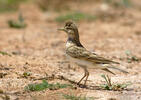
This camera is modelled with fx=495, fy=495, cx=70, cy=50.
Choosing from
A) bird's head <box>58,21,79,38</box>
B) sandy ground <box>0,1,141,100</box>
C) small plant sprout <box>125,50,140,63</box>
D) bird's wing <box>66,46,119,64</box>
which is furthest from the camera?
small plant sprout <box>125,50,140,63</box>

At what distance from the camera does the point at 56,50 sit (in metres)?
12.0

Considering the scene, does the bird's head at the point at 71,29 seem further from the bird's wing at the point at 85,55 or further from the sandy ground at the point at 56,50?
the sandy ground at the point at 56,50

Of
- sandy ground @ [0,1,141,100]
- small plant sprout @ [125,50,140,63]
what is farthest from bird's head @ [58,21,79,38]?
small plant sprout @ [125,50,140,63]

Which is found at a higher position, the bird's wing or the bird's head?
the bird's head

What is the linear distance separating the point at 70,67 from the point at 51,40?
3.29m

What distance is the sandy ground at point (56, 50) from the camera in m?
7.96

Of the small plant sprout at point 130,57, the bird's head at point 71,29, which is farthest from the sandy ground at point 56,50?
the bird's head at point 71,29

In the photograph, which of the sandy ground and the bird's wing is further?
the bird's wing

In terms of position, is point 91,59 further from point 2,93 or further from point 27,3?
point 27,3

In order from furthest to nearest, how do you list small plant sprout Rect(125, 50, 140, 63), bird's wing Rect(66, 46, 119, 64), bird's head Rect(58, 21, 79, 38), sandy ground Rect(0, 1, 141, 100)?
small plant sprout Rect(125, 50, 140, 63), bird's head Rect(58, 21, 79, 38), bird's wing Rect(66, 46, 119, 64), sandy ground Rect(0, 1, 141, 100)

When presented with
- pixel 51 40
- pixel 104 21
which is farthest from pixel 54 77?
pixel 104 21

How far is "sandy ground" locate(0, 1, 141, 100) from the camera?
313 inches

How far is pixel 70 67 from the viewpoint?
33.4 feet

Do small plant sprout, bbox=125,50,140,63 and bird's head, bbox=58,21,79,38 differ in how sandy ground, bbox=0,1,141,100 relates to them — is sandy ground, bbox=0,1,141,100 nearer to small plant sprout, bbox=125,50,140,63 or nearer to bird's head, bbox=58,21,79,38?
small plant sprout, bbox=125,50,140,63
